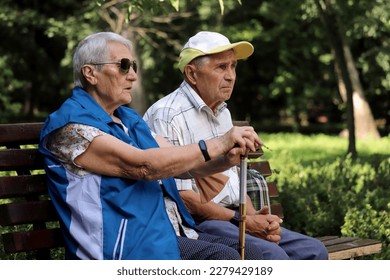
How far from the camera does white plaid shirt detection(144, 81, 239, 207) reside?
423cm

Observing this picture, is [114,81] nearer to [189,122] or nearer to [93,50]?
[93,50]

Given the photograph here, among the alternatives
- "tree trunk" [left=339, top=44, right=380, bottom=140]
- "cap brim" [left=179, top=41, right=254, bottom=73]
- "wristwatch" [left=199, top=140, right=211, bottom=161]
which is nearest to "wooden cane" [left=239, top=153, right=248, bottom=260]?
"wristwatch" [left=199, top=140, right=211, bottom=161]

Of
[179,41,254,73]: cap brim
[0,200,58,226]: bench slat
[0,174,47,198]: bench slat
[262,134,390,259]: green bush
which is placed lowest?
[262,134,390,259]: green bush

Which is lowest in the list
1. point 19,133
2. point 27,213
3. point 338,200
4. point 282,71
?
point 282,71

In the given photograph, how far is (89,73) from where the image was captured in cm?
364

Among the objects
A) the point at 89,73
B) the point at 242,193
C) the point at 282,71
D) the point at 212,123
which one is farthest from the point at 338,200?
the point at 282,71

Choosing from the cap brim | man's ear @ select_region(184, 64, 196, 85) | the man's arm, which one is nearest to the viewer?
the man's arm

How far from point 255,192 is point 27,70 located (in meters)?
25.9

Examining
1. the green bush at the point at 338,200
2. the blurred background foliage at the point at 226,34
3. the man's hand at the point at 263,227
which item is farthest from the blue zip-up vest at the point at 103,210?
the blurred background foliage at the point at 226,34

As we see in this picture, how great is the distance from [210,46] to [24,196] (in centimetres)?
120

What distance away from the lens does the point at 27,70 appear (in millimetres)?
29625

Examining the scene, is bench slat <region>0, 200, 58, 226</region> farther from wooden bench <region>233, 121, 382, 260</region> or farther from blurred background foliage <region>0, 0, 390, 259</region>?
blurred background foliage <region>0, 0, 390, 259</region>

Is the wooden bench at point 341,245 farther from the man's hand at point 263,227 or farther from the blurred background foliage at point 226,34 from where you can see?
the blurred background foliage at point 226,34
